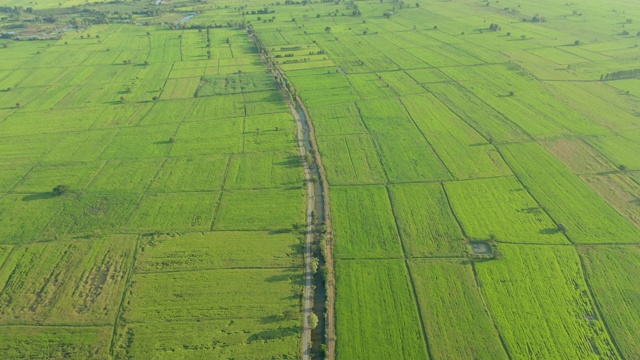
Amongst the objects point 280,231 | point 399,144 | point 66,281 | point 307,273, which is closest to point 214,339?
point 307,273

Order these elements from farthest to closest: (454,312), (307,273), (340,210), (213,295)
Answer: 1. (340,210)
2. (307,273)
3. (213,295)
4. (454,312)

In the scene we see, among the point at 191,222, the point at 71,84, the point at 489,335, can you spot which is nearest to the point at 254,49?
the point at 71,84

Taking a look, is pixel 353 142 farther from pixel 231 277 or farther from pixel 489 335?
pixel 489 335

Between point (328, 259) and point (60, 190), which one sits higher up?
point (60, 190)

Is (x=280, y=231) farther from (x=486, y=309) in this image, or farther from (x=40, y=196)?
(x=40, y=196)

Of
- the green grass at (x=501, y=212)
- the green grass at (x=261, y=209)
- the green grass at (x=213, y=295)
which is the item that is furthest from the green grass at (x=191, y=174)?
the green grass at (x=501, y=212)

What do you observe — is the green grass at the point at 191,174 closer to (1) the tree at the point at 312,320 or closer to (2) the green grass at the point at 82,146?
(2) the green grass at the point at 82,146
